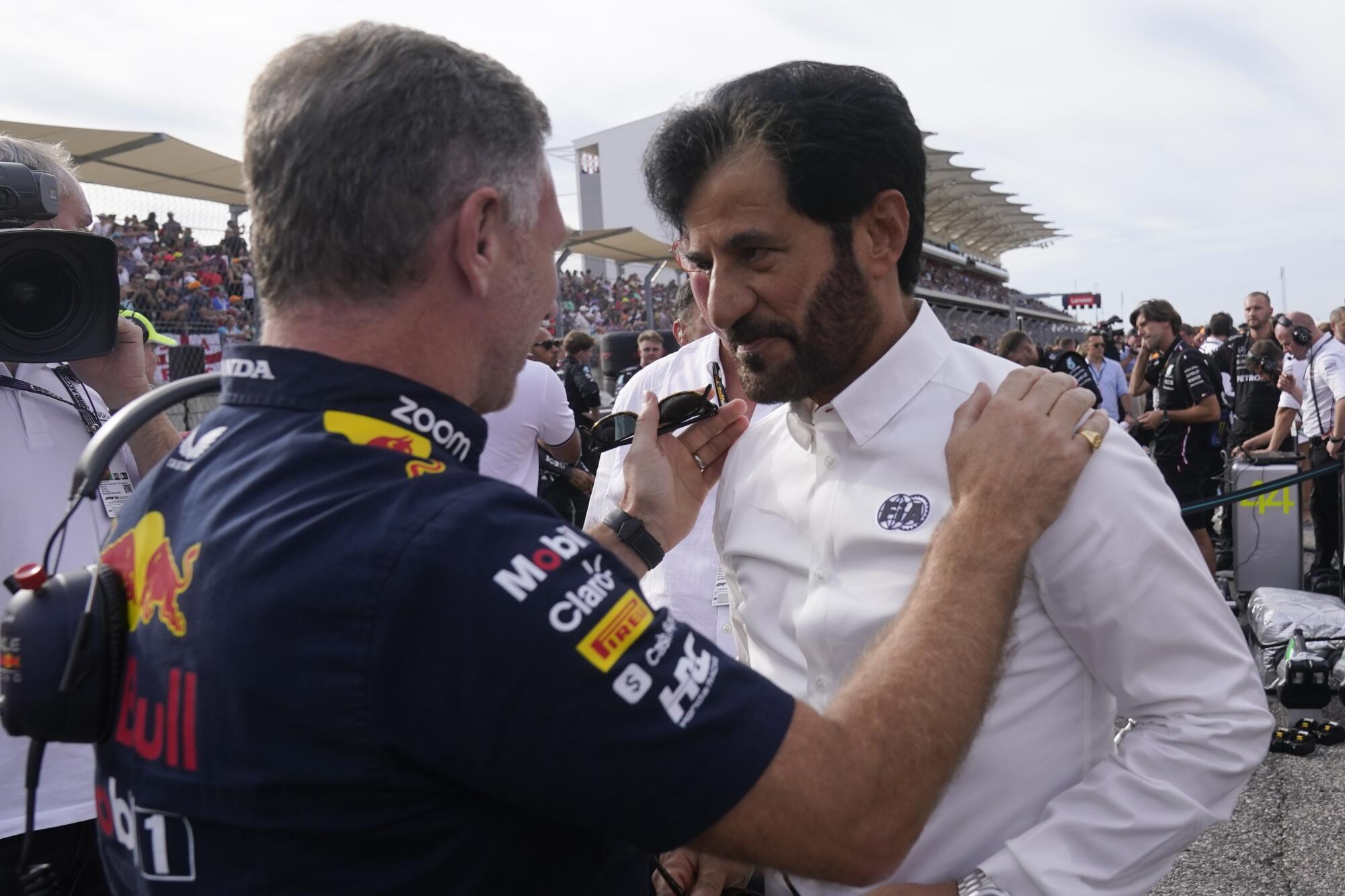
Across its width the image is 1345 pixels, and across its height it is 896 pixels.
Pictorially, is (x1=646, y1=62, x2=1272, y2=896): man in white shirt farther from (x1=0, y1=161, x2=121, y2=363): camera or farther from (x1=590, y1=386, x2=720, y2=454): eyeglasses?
(x1=0, y1=161, x2=121, y2=363): camera

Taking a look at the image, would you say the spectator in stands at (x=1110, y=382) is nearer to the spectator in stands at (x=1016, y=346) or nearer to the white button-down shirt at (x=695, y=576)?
the spectator in stands at (x=1016, y=346)

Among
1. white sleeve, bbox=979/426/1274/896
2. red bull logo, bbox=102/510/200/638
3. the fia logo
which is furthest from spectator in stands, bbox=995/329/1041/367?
red bull logo, bbox=102/510/200/638

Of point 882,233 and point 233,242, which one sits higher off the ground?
point 233,242

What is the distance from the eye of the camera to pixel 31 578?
117cm

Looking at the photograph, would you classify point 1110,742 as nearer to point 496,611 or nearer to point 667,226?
point 496,611

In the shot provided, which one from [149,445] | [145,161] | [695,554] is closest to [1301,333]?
[695,554]

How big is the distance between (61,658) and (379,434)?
41 centimetres

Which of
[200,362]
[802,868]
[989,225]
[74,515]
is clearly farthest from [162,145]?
[989,225]

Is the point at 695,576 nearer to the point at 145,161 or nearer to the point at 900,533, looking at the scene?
the point at 900,533

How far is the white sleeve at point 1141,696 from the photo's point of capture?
142cm

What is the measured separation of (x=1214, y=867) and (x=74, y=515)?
12.7 feet

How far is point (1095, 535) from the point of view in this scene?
1.42 meters

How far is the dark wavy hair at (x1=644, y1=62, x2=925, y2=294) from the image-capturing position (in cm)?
174

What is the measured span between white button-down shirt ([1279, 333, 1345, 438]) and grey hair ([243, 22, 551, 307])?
802 centimetres
